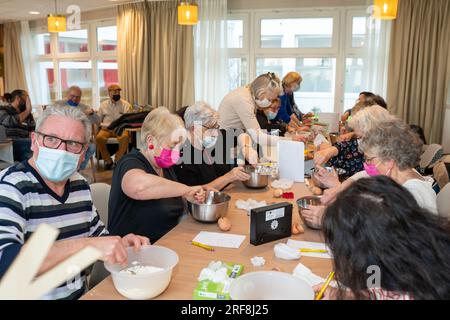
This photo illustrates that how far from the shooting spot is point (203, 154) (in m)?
2.37

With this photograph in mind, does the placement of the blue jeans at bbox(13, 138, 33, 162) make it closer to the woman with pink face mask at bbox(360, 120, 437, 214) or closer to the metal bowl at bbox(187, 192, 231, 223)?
the metal bowl at bbox(187, 192, 231, 223)

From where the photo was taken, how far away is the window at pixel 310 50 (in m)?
6.13

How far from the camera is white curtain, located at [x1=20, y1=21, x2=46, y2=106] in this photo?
8992 millimetres

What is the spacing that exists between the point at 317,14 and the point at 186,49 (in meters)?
2.20

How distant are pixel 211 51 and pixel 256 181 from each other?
4641mm

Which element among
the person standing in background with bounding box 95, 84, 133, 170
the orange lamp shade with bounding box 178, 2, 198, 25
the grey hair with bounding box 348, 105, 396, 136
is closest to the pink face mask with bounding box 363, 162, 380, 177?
the grey hair with bounding box 348, 105, 396, 136

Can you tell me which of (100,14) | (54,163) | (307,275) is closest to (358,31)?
(100,14)

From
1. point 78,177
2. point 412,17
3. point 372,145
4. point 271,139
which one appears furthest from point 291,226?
point 412,17

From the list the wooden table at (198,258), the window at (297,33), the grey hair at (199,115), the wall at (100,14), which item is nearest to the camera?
the wooden table at (198,258)

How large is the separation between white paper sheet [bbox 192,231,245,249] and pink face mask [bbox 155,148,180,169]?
383 millimetres

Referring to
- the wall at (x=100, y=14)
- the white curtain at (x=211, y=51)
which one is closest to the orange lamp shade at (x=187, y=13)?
the white curtain at (x=211, y=51)

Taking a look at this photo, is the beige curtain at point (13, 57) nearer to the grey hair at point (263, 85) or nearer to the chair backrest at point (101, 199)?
the grey hair at point (263, 85)

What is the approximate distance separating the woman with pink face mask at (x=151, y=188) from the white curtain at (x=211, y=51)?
4933mm

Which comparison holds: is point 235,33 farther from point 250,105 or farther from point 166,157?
point 166,157
